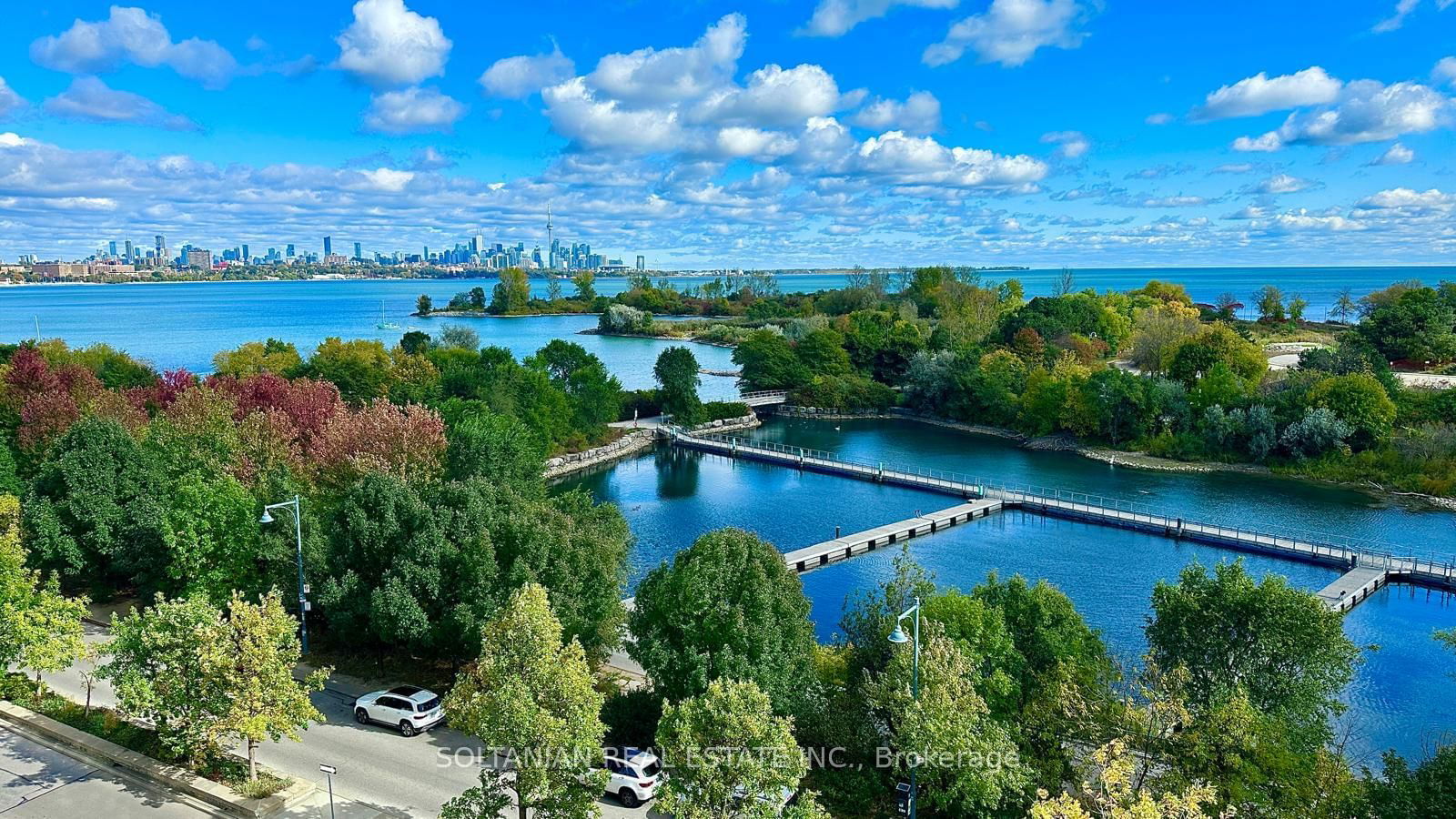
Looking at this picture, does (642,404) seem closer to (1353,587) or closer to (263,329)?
(1353,587)

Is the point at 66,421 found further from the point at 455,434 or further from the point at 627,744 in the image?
the point at 627,744

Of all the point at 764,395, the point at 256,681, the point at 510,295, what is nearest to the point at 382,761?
the point at 256,681

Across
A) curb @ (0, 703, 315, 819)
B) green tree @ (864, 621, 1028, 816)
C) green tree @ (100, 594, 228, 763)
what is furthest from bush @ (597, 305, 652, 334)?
green tree @ (864, 621, 1028, 816)

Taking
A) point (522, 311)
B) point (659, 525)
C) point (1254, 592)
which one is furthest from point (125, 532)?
point (522, 311)

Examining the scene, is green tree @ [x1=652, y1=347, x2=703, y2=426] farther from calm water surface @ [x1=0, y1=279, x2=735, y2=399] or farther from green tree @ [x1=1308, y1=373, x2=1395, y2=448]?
green tree @ [x1=1308, y1=373, x2=1395, y2=448]

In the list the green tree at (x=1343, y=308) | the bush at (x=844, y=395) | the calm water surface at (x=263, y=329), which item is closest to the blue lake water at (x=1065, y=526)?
the bush at (x=844, y=395)

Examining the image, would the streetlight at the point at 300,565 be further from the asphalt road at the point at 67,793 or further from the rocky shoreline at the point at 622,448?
the rocky shoreline at the point at 622,448
